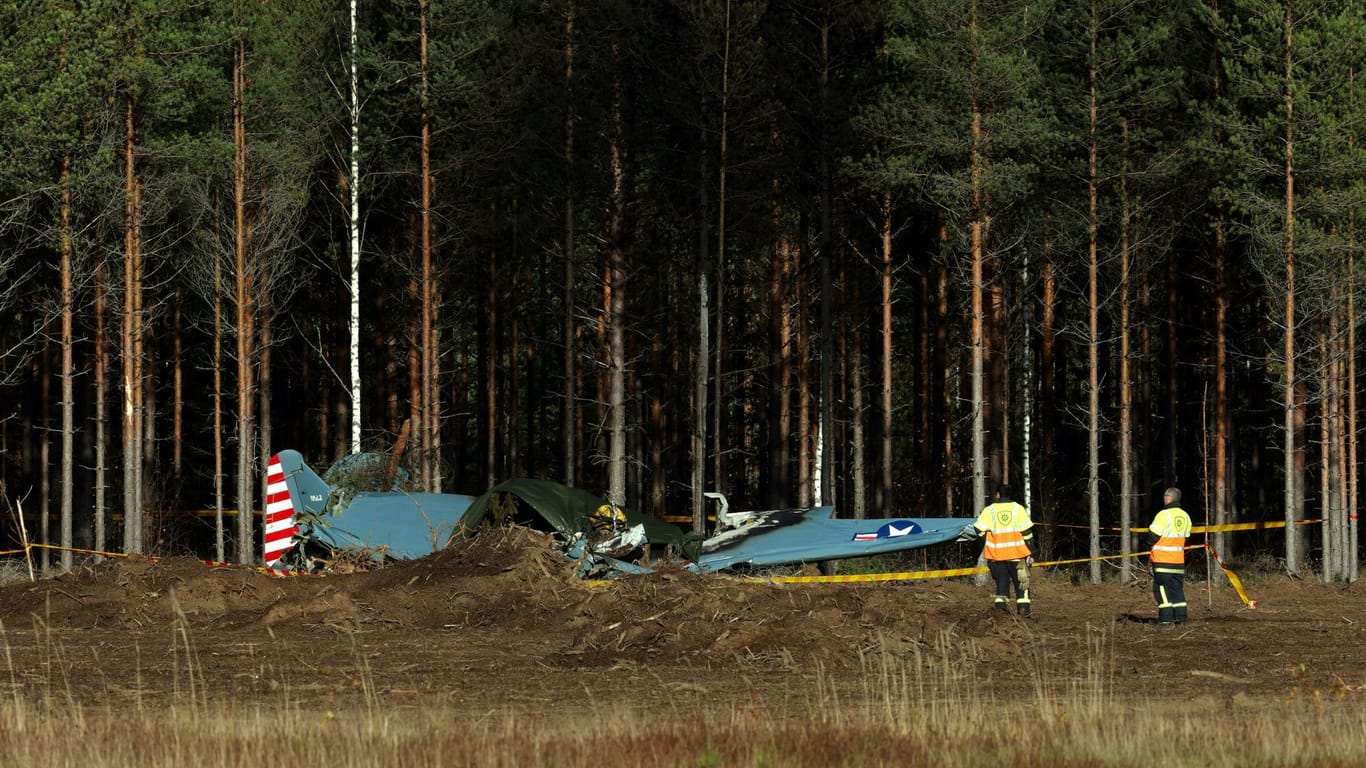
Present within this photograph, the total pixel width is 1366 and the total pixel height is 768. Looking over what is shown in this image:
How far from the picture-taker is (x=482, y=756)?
31.9ft

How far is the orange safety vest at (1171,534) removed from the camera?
19344 millimetres

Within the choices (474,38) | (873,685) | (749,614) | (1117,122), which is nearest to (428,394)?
(474,38)

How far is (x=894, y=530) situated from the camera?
77.7ft

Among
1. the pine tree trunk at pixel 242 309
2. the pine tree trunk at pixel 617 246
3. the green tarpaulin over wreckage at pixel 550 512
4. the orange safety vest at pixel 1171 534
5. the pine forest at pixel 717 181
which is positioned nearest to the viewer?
the orange safety vest at pixel 1171 534

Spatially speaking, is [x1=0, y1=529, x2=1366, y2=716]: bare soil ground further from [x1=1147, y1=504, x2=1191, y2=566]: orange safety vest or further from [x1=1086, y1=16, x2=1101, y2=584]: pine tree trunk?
[x1=1086, y1=16, x2=1101, y2=584]: pine tree trunk

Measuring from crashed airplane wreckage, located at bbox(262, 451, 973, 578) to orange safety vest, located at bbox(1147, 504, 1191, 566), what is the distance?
4.26m

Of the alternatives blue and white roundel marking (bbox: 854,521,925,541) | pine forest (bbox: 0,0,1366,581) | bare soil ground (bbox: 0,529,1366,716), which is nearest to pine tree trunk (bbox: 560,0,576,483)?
pine forest (bbox: 0,0,1366,581)

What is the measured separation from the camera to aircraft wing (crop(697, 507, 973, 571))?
75.7 ft

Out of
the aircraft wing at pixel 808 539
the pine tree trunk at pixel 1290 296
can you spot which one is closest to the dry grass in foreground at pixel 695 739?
the aircraft wing at pixel 808 539

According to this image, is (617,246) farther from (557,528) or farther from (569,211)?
(557,528)

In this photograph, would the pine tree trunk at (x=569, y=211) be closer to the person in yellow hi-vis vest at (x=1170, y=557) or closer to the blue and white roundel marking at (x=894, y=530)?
the blue and white roundel marking at (x=894, y=530)

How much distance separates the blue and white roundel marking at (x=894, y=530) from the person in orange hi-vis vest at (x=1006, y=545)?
372 centimetres

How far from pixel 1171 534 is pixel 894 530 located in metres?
5.08

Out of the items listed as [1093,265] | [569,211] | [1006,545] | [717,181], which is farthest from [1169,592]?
[569,211]
